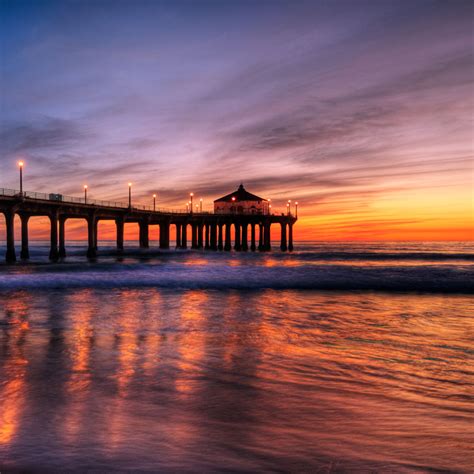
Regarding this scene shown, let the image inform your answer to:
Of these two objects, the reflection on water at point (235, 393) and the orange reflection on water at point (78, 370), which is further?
the orange reflection on water at point (78, 370)

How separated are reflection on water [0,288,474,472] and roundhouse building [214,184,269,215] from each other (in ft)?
243

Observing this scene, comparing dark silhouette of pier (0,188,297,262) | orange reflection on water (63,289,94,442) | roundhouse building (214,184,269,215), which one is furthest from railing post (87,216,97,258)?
orange reflection on water (63,289,94,442)

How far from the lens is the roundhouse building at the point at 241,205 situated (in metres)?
87.8

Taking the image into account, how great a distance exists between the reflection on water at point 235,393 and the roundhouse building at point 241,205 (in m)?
74.0

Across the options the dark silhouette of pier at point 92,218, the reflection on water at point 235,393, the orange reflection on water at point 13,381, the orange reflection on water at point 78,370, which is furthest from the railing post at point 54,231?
the reflection on water at point 235,393

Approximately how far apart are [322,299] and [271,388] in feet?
44.4

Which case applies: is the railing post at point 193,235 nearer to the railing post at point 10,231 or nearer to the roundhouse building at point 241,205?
the roundhouse building at point 241,205

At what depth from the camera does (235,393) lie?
6.51 m

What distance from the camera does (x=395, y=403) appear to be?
6.02m

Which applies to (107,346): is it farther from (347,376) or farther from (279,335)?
(347,376)

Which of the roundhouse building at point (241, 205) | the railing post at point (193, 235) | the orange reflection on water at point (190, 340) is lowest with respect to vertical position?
the orange reflection on water at point (190, 340)

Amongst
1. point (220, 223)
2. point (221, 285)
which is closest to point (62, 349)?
point (221, 285)

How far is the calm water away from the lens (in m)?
4.37

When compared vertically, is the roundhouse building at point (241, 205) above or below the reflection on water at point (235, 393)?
above
